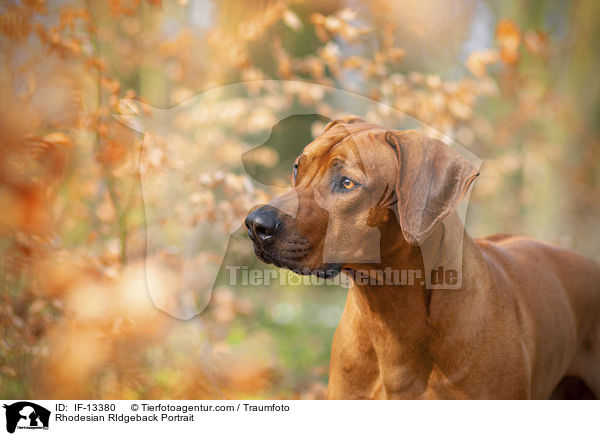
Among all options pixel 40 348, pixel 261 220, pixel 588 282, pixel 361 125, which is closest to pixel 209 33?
pixel 361 125

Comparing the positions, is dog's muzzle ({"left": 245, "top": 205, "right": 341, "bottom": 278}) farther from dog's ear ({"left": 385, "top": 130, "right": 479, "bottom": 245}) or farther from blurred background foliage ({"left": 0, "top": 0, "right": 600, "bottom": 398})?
blurred background foliage ({"left": 0, "top": 0, "right": 600, "bottom": 398})

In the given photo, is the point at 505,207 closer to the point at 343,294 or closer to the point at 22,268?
the point at 343,294

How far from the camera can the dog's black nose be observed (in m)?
1.71

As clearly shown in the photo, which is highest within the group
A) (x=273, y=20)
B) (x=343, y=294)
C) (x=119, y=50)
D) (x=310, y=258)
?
(x=273, y=20)

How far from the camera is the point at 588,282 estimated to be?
256 centimetres

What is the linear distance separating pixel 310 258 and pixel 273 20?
1605 mm

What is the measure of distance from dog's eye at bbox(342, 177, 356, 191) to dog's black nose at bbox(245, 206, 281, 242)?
278 millimetres

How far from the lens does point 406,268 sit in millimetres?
1896

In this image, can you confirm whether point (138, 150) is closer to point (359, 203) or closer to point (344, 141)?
point (344, 141)
